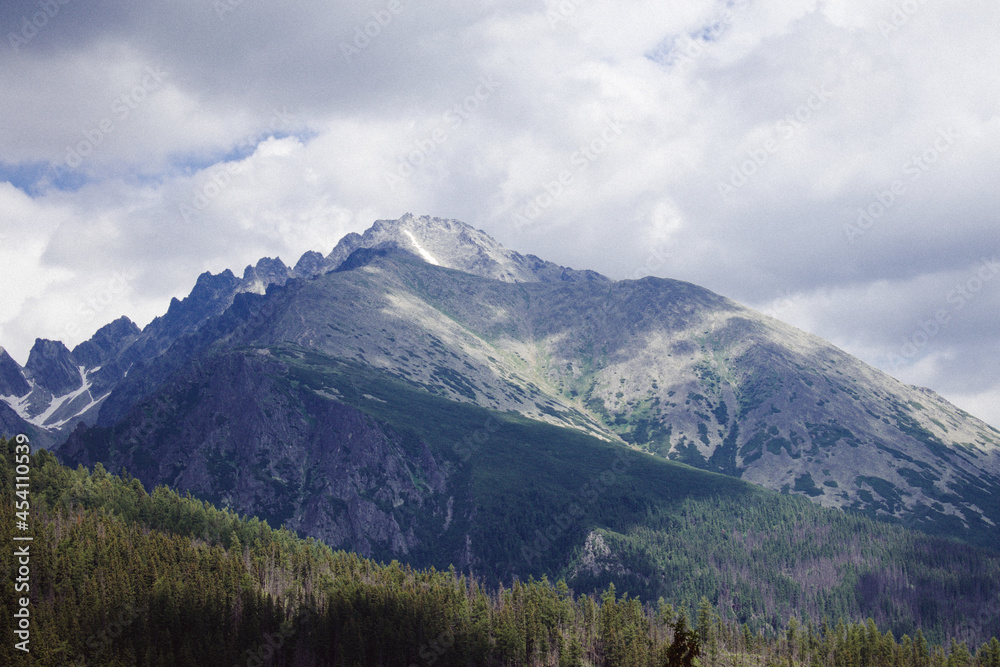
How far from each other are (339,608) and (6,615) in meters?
73.2

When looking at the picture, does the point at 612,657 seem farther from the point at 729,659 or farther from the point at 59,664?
the point at 59,664

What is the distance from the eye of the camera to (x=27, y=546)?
17638 cm

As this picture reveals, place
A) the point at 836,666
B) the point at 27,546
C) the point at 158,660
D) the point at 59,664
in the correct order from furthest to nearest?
the point at 836,666 → the point at 27,546 → the point at 158,660 → the point at 59,664

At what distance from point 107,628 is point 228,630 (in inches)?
1038

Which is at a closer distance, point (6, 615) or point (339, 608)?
point (6, 615)

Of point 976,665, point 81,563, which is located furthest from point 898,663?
point 81,563

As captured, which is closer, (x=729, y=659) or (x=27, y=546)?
(x=27, y=546)

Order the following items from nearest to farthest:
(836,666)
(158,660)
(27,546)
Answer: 1. (158,660)
2. (27,546)
3. (836,666)

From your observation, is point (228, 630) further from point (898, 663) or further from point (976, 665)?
point (976, 665)

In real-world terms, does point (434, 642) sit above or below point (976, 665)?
below

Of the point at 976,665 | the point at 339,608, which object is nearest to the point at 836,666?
the point at 976,665

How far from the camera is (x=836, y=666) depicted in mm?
189875

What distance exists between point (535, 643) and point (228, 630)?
246ft

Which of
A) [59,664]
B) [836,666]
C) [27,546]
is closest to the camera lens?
[59,664]
